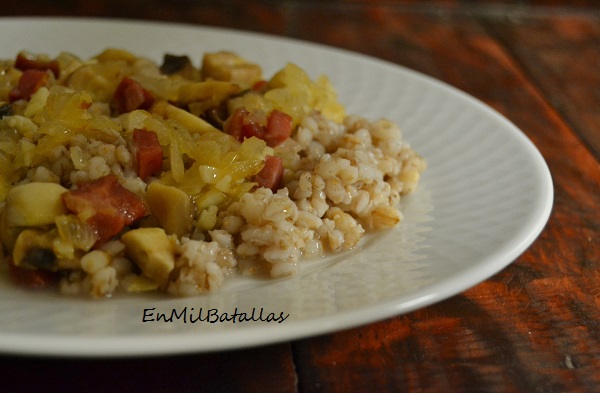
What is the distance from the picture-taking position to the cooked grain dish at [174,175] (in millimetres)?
1750

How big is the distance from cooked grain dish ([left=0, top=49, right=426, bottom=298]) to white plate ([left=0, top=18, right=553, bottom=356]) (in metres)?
0.07

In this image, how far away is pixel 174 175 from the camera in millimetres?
1960

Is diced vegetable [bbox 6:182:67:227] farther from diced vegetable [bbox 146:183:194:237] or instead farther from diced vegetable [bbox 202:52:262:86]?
diced vegetable [bbox 202:52:262:86]

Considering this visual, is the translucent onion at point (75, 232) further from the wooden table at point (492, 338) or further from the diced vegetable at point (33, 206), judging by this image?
the wooden table at point (492, 338)

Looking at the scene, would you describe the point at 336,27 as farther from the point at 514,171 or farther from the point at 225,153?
the point at 225,153

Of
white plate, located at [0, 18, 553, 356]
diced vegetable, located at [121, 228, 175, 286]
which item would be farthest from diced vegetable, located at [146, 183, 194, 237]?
white plate, located at [0, 18, 553, 356]

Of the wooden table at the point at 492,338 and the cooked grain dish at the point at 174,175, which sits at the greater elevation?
the cooked grain dish at the point at 174,175

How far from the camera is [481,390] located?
5.32ft


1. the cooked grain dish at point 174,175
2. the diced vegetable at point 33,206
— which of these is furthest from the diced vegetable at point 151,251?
the diced vegetable at point 33,206

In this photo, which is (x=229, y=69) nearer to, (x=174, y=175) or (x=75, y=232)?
(x=174, y=175)

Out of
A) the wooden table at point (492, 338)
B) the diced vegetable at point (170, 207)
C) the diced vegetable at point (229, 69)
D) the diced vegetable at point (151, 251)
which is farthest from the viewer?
the diced vegetable at point (229, 69)

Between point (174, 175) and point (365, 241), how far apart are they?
1.76 ft

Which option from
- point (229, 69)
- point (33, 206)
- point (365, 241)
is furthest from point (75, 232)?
point (229, 69)

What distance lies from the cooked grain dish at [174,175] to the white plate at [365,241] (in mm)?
67
